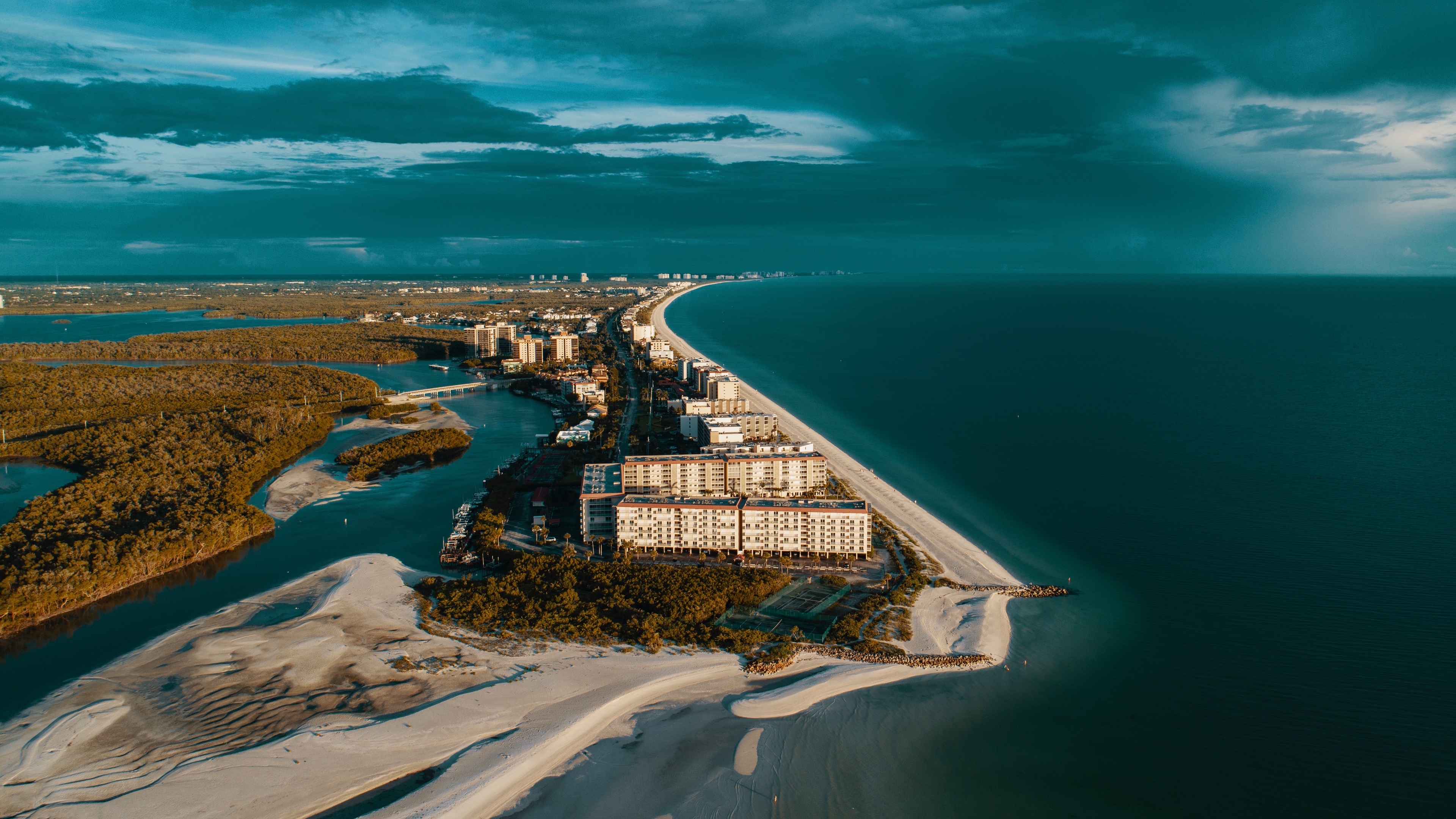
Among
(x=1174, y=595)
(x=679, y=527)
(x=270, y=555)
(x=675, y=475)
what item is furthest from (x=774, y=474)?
(x=270, y=555)

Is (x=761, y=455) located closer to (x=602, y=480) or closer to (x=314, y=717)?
(x=602, y=480)

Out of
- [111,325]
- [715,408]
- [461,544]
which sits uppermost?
[111,325]

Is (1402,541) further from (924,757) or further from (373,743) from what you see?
(373,743)

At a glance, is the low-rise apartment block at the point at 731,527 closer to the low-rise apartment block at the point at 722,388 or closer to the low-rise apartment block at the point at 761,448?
the low-rise apartment block at the point at 761,448

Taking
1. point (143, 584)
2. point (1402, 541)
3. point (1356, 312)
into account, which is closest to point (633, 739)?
point (143, 584)

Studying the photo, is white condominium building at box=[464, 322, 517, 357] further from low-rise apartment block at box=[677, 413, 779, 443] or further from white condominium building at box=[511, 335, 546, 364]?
low-rise apartment block at box=[677, 413, 779, 443]
